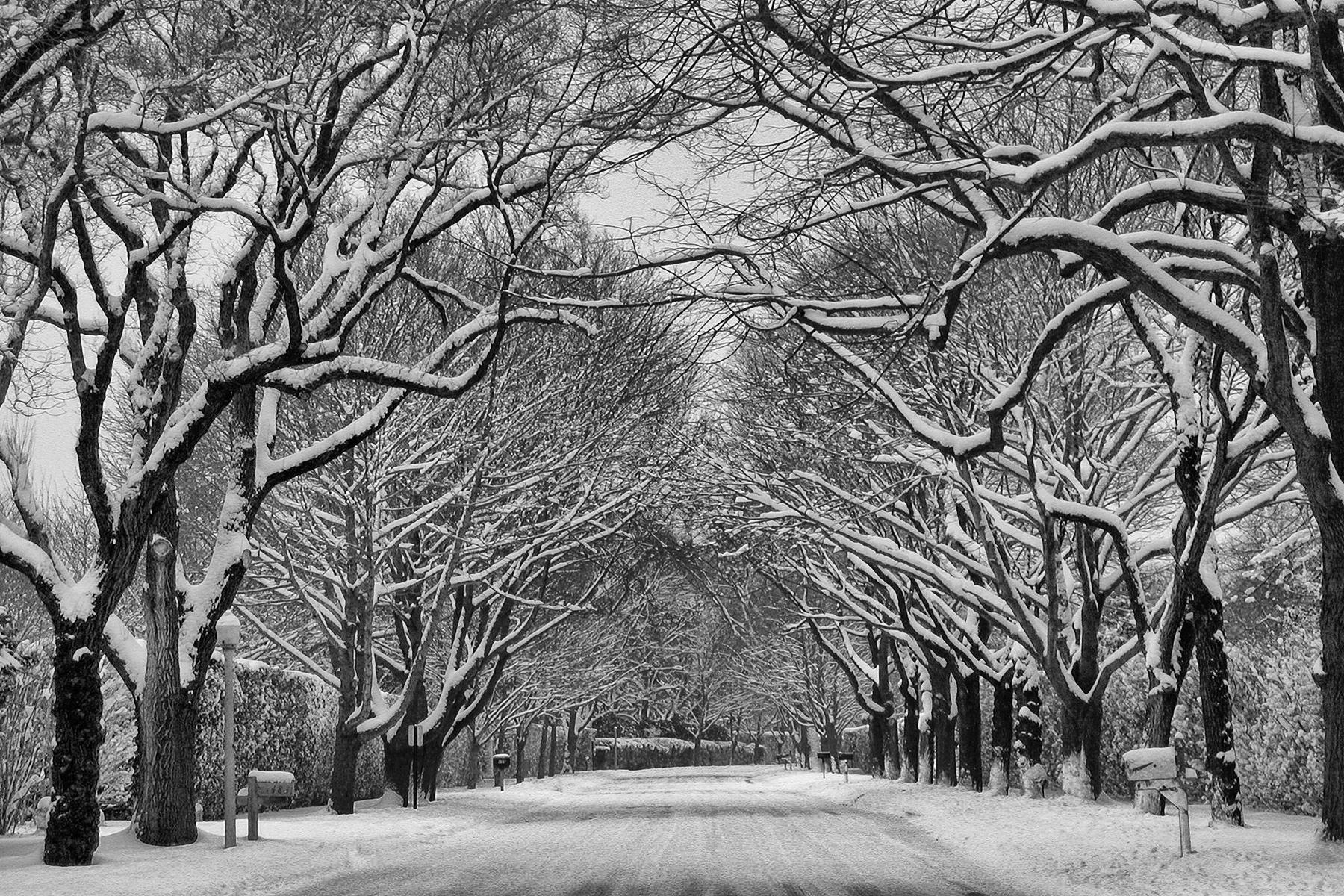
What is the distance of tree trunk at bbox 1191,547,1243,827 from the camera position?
15.2 meters

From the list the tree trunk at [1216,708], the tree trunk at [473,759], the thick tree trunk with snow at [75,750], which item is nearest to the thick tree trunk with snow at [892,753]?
the tree trunk at [473,759]

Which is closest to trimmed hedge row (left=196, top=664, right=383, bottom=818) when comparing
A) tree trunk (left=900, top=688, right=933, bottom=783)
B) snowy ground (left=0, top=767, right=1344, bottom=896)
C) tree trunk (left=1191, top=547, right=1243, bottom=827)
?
snowy ground (left=0, top=767, right=1344, bottom=896)

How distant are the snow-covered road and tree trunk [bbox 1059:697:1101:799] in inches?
113

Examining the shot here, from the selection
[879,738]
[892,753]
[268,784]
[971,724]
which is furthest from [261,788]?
[879,738]

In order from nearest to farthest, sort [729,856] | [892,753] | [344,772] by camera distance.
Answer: [729,856], [344,772], [892,753]

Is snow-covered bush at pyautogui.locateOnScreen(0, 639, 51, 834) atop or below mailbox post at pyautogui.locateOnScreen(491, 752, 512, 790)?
atop

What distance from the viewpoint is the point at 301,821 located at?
20.4 metres

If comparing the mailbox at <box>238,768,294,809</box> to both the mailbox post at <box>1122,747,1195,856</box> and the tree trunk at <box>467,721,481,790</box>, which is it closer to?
the mailbox post at <box>1122,747,1195,856</box>

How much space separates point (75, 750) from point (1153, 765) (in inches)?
420

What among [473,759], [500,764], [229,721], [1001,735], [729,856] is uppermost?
[229,721]

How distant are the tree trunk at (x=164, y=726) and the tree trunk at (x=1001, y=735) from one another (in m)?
15.7

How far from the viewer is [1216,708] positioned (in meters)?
15.2

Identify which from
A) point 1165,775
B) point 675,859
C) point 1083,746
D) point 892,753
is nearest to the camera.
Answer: point 1165,775

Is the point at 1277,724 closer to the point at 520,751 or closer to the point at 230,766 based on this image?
the point at 230,766
